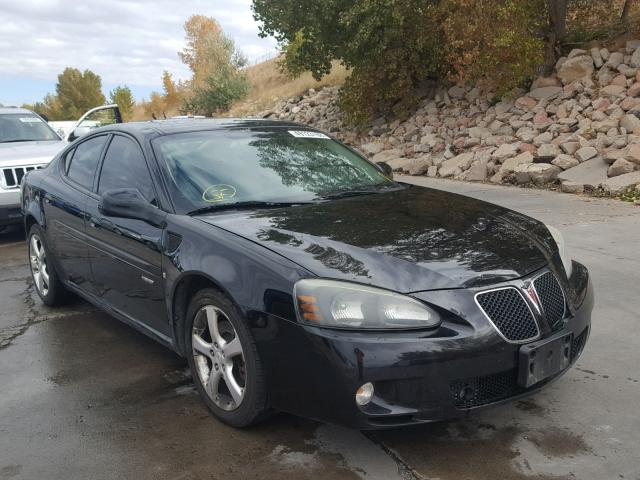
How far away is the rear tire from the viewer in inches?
207

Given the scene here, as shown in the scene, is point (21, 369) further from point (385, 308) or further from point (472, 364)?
point (472, 364)

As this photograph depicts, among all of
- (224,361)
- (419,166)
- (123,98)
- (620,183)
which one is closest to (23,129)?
(419,166)

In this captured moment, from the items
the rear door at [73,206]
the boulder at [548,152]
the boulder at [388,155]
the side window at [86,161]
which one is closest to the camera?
the rear door at [73,206]

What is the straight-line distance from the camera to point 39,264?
5562mm

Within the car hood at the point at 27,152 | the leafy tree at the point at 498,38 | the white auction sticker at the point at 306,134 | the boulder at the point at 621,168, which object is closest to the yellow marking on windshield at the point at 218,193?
the white auction sticker at the point at 306,134

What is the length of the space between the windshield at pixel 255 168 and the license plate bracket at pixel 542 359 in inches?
63.8

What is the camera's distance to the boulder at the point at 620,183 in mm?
9750

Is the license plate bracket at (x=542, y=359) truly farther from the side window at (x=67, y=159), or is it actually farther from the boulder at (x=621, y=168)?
the boulder at (x=621, y=168)

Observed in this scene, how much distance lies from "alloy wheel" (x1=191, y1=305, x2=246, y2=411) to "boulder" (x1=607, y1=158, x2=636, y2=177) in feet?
29.1

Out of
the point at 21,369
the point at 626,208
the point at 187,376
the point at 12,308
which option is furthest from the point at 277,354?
the point at 626,208

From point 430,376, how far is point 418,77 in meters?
17.0

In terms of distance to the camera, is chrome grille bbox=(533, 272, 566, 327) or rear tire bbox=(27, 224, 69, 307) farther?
rear tire bbox=(27, 224, 69, 307)

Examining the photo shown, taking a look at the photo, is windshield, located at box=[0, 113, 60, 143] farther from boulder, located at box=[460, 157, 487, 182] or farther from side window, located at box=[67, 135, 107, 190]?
boulder, located at box=[460, 157, 487, 182]

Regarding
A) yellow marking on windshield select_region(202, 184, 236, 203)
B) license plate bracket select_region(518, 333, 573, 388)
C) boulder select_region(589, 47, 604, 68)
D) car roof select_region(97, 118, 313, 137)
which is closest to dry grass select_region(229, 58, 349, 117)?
boulder select_region(589, 47, 604, 68)
